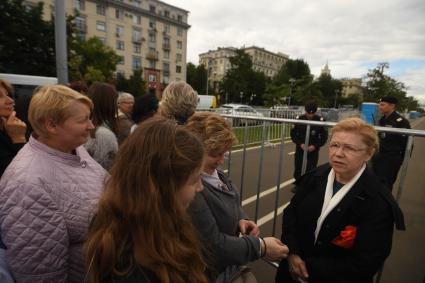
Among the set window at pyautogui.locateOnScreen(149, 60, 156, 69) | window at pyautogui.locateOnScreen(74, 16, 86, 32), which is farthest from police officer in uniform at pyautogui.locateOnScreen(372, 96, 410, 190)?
window at pyautogui.locateOnScreen(149, 60, 156, 69)

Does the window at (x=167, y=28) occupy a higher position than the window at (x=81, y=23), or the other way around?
the window at (x=167, y=28)

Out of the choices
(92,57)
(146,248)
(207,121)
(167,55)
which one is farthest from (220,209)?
(167,55)

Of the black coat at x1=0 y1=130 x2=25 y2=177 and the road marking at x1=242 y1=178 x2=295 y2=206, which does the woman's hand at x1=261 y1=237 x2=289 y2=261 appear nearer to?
the black coat at x1=0 y1=130 x2=25 y2=177

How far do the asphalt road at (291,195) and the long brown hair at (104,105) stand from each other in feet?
5.96

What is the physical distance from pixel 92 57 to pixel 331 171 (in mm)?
30117

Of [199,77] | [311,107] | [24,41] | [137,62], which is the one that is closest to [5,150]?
[311,107]

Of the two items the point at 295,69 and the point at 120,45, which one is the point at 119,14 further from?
the point at 295,69

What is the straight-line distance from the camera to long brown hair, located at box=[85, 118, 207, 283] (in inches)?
38.4

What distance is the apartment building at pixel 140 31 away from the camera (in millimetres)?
46688

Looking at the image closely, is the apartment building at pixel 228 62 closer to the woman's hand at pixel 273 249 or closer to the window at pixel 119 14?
the window at pixel 119 14

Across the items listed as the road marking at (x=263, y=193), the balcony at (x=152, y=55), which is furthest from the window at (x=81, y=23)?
the road marking at (x=263, y=193)

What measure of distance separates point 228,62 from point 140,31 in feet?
159

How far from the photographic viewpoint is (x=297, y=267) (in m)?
2.00

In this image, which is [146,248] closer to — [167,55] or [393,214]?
[393,214]
